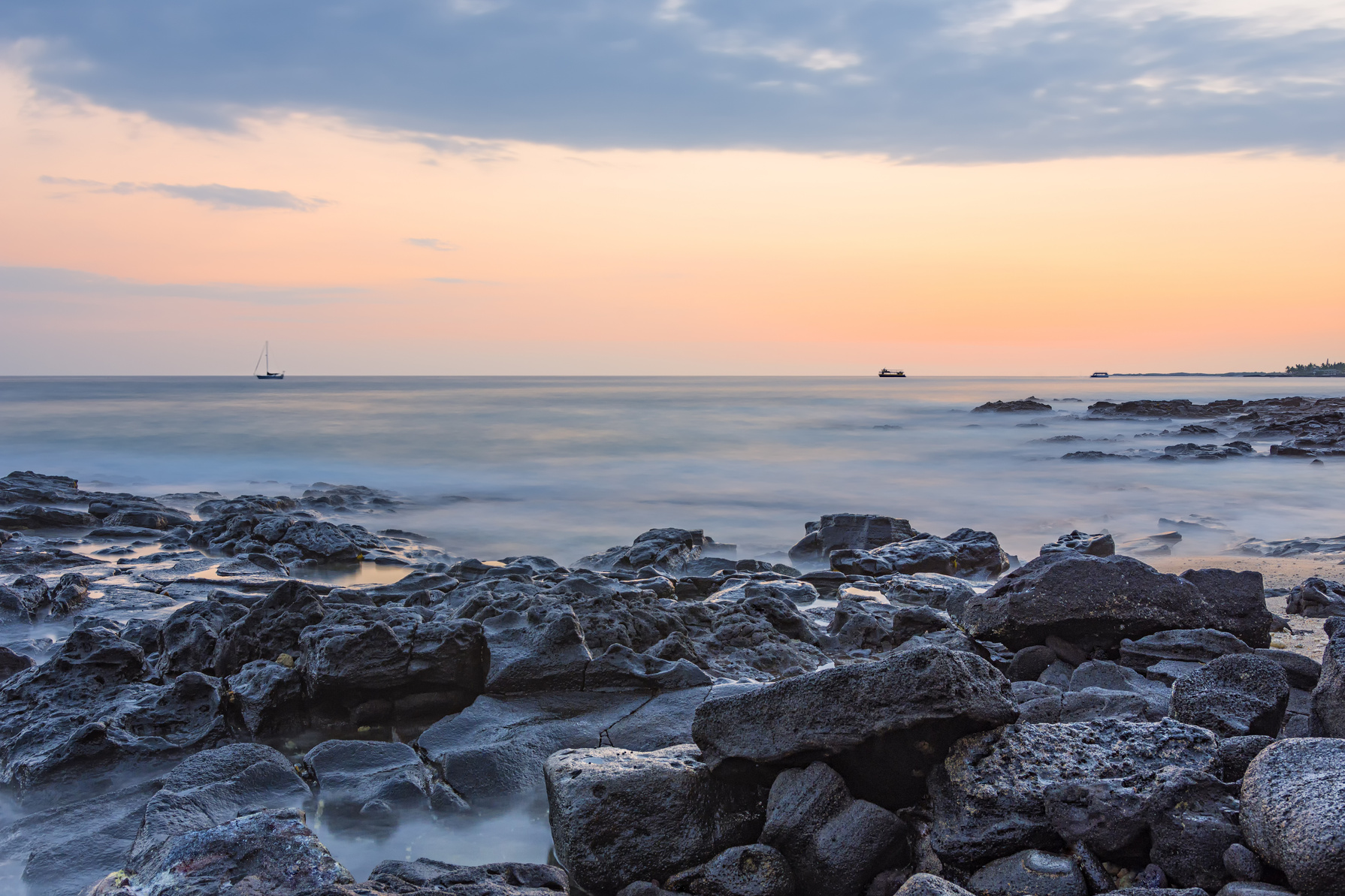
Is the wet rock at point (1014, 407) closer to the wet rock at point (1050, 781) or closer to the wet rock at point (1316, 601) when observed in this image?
the wet rock at point (1316, 601)

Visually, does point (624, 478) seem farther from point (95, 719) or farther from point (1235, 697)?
point (1235, 697)

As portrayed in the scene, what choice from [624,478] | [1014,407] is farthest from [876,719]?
[1014,407]

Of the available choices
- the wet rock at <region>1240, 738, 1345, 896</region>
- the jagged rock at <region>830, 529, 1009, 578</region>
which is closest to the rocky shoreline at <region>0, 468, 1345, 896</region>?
the wet rock at <region>1240, 738, 1345, 896</region>

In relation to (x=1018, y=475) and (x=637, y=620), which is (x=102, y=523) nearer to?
(x=637, y=620)

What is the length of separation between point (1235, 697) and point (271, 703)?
14.2 feet

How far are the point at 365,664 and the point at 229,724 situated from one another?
73 cm

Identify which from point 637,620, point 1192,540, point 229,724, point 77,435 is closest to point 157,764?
point 229,724

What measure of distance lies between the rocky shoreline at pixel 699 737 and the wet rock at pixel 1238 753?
0.05 feet

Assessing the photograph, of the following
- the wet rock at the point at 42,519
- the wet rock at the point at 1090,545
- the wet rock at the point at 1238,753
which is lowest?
the wet rock at the point at 42,519

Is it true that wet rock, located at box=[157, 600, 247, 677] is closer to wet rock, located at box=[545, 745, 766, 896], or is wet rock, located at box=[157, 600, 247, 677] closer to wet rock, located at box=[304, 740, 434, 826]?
wet rock, located at box=[304, 740, 434, 826]

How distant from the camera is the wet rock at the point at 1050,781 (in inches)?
108

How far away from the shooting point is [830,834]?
2998mm

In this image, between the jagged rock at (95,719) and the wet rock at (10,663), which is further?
the wet rock at (10,663)

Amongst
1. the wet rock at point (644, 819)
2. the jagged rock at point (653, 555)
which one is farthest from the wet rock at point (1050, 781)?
the jagged rock at point (653, 555)
